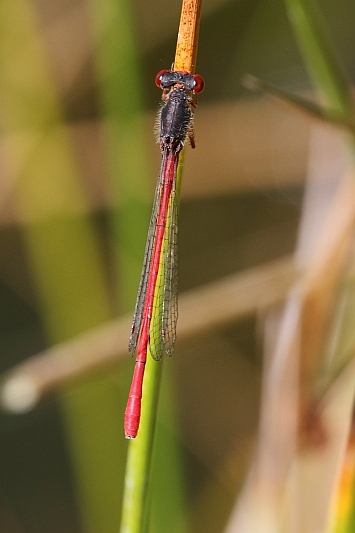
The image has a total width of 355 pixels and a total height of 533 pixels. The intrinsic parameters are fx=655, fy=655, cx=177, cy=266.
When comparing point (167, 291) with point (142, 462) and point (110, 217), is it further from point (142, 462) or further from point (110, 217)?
point (110, 217)

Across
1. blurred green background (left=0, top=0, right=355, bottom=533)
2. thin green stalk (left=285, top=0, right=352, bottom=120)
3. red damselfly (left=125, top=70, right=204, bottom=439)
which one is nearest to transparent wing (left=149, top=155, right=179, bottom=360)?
red damselfly (left=125, top=70, right=204, bottom=439)

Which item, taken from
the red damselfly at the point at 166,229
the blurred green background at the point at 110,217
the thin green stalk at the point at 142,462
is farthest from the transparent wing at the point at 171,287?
the blurred green background at the point at 110,217

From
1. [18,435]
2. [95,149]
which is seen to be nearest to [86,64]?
[95,149]

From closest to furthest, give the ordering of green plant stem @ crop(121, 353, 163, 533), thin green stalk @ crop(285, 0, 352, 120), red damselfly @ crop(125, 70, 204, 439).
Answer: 1. green plant stem @ crop(121, 353, 163, 533)
2. thin green stalk @ crop(285, 0, 352, 120)
3. red damselfly @ crop(125, 70, 204, 439)

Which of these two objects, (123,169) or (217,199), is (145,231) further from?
(217,199)

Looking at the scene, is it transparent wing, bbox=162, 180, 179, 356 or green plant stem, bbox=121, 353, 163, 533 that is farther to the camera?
transparent wing, bbox=162, 180, 179, 356

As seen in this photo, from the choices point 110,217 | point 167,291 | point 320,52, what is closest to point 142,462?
point 167,291

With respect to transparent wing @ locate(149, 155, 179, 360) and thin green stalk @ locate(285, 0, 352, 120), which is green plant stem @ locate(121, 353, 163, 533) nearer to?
transparent wing @ locate(149, 155, 179, 360)

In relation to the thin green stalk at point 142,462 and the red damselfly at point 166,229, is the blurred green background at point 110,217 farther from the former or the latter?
the thin green stalk at point 142,462
